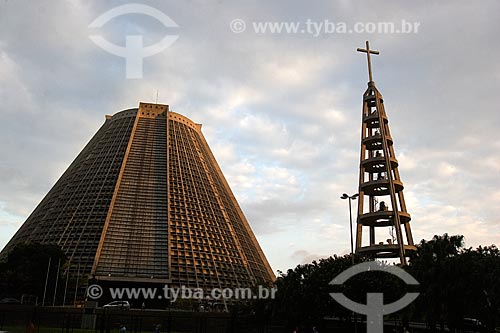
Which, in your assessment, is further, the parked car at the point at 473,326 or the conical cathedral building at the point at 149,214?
the conical cathedral building at the point at 149,214

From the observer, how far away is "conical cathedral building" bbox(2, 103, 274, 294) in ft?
219

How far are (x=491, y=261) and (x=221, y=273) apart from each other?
43.0 metres

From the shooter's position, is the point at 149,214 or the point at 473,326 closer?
the point at 473,326

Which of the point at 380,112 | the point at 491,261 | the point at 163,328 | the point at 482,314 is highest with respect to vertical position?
the point at 380,112

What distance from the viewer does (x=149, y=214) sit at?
244 ft

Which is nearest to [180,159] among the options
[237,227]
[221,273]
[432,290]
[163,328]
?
[237,227]

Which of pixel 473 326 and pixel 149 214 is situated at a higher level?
pixel 149 214

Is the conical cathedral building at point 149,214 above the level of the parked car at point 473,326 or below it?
above

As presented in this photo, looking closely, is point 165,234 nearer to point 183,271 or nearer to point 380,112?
point 183,271

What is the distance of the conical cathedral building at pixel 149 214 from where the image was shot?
66688 mm

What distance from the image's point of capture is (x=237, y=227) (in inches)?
3265

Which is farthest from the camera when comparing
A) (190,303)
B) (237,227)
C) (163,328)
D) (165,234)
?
(237,227)

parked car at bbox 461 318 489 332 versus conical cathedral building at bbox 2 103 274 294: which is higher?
conical cathedral building at bbox 2 103 274 294

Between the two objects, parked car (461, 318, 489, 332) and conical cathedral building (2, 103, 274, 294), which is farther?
conical cathedral building (2, 103, 274, 294)
